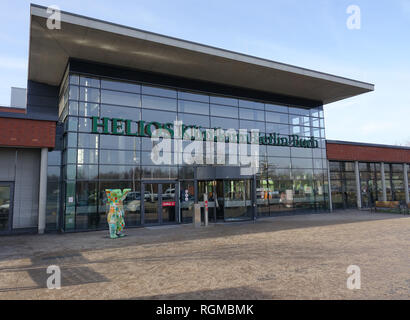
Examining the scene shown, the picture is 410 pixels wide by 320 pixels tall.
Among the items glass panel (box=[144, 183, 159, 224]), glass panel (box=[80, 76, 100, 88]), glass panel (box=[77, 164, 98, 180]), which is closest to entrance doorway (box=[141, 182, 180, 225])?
glass panel (box=[144, 183, 159, 224])

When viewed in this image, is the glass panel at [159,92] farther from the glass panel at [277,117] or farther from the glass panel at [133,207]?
the glass panel at [277,117]

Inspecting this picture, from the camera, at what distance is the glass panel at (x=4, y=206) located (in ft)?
46.0

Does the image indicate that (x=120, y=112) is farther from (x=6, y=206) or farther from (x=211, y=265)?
(x=211, y=265)

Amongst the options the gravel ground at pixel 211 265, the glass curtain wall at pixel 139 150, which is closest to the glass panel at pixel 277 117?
the glass curtain wall at pixel 139 150

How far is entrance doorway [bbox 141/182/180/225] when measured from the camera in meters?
16.3

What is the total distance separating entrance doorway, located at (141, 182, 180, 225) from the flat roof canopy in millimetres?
7109

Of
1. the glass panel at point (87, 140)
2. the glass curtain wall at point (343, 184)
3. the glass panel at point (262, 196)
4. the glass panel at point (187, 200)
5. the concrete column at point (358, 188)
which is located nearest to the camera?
the glass panel at point (87, 140)

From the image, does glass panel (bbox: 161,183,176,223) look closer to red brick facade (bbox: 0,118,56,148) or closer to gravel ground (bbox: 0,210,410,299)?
gravel ground (bbox: 0,210,410,299)

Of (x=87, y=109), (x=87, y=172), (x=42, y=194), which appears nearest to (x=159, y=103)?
(x=87, y=109)

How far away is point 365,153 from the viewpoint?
85.3 ft

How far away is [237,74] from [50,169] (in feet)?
Answer: 41.2

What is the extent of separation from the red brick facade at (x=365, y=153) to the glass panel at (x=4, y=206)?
74.9 feet

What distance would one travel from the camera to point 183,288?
239 inches
